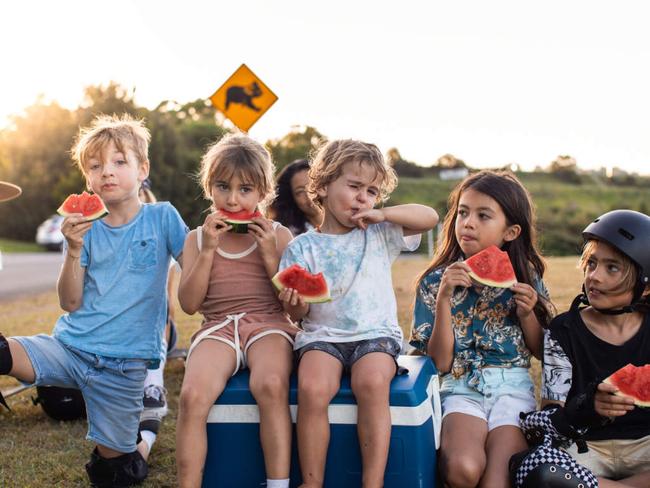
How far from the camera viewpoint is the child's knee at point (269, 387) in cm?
346

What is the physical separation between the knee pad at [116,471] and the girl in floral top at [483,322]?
1709 millimetres

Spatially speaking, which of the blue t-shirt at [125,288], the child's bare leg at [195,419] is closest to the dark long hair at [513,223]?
the child's bare leg at [195,419]

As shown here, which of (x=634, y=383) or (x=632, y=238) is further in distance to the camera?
(x=632, y=238)

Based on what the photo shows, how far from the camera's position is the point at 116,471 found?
4258 mm

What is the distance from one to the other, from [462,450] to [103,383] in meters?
1.99

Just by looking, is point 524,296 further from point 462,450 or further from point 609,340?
point 462,450

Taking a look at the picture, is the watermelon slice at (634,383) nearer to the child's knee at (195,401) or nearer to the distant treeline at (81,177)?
the child's knee at (195,401)

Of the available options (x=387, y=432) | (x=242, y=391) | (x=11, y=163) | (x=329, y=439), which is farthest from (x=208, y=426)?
(x=11, y=163)

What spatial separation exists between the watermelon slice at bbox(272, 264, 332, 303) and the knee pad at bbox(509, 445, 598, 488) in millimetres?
1126

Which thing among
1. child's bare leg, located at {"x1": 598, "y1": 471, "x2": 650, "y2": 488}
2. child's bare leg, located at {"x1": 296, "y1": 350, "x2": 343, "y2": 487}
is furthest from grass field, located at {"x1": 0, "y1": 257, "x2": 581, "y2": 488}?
child's bare leg, located at {"x1": 598, "y1": 471, "x2": 650, "y2": 488}

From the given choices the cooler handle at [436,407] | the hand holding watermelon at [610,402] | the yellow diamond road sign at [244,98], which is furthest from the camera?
the yellow diamond road sign at [244,98]

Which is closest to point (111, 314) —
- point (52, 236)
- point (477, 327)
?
point (477, 327)

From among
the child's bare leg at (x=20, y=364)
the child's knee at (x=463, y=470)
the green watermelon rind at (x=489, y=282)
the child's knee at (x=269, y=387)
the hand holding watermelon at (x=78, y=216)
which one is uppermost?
the hand holding watermelon at (x=78, y=216)

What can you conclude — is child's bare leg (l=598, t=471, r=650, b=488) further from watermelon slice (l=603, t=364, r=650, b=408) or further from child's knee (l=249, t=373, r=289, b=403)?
child's knee (l=249, t=373, r=289, b=403)
